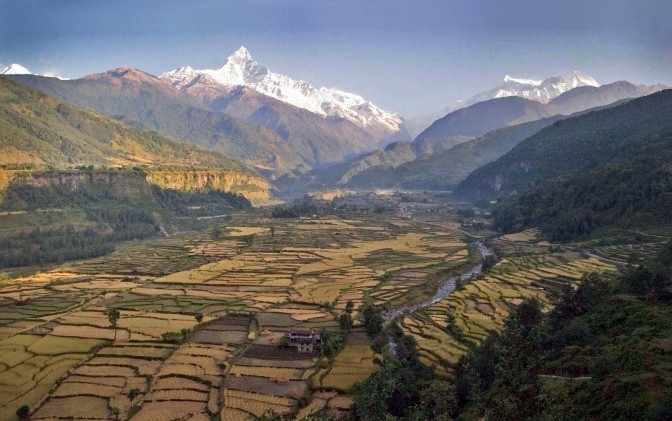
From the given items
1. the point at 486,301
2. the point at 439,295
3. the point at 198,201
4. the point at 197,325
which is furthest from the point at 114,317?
the point at 198,201

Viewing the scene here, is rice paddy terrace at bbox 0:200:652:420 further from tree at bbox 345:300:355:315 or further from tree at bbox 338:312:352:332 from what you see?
tree at bbox 345:300:355:315

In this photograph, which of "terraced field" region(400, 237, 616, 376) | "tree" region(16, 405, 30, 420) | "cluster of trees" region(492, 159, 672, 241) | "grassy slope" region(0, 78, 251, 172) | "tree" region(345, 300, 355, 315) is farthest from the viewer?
"grassy slope" region(0, 78, 251, 172)

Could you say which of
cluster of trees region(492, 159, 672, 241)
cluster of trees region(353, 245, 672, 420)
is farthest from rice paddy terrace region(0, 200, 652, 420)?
cluster of trees region(492, 159, 672, 241)

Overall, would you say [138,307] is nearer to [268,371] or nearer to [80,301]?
[80,301]

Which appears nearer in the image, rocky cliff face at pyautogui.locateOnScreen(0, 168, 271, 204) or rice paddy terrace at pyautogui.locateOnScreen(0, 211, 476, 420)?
rice paddy terrace at pyautogui.locateOnScreen(0, 211, 476, 420)

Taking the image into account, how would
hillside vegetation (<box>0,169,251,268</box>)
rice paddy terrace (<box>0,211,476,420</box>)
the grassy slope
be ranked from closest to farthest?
rice paddy terrace (<box>0,211,476,420</box>) → hillside vegetation (<box>0,169,251,268</box>) → the grassy slope

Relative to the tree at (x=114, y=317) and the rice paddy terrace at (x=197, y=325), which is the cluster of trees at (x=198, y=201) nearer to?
the rice paddy terrace at (x=197, y=325)

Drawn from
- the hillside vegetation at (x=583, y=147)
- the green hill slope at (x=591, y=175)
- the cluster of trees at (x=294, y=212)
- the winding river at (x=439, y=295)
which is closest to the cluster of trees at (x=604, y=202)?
the green hill slope at (x=591, y=175)

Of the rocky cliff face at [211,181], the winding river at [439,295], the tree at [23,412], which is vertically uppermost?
the rocky cliff face at [211,181]
